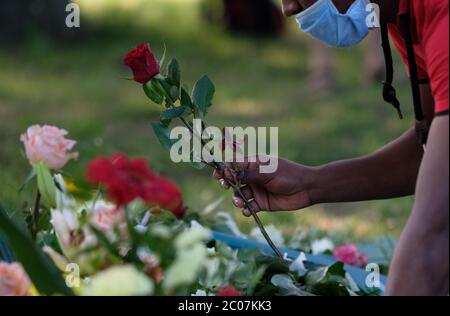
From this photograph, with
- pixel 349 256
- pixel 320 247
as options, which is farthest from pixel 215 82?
pixel 349 256

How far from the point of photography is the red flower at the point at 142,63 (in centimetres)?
207

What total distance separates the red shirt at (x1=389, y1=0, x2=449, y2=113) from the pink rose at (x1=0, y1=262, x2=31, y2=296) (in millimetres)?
754

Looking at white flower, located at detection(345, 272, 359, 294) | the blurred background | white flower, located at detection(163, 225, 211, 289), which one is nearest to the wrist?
white flower, located at detection(345, 272, 359, 294)

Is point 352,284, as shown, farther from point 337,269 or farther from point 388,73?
point 388,73

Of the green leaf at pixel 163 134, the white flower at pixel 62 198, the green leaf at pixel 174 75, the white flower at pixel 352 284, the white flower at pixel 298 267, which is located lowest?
the white flower at pixel 352 284

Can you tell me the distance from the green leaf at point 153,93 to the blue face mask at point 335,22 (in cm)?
33

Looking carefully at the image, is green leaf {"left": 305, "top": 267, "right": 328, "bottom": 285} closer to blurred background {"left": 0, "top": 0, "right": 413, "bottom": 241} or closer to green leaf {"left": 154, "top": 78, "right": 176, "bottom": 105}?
green leaf {"left": 154, "top": 78, "right": 176, "bottom": 105}

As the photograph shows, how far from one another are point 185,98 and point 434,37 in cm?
60

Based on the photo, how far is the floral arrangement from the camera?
1652 mm

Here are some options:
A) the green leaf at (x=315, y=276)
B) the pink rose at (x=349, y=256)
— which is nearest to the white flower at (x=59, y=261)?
the green leaf at (x=315, y=276)

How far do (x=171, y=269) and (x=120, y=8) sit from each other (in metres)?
8.04

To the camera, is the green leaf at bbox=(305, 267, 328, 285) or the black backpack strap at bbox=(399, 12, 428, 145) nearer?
the black backpack strap at bbox=(399, 12, 428, 145)

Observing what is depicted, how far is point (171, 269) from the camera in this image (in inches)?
65.6

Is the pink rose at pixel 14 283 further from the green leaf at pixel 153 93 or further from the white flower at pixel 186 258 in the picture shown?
the green leaf at pixel 153 93
